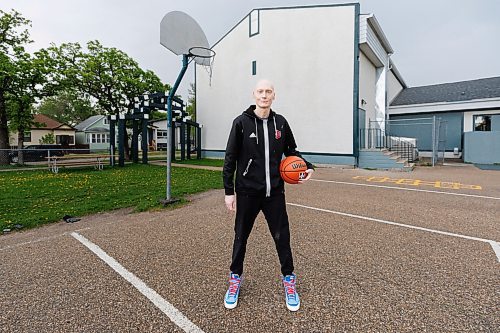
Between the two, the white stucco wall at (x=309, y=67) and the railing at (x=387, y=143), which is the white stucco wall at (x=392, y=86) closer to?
the railing at (x=387, y=143)

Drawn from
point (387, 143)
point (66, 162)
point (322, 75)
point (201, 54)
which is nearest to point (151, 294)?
point (201, 54)

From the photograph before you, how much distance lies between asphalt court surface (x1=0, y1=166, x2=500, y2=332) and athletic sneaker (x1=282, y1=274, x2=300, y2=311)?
77 mm

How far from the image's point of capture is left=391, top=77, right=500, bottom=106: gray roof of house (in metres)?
19.1

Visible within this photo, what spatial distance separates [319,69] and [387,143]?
6123 mm

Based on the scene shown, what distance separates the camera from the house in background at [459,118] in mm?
16156

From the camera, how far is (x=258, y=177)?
93.1 inches

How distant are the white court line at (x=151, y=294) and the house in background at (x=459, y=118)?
18716 millimetres

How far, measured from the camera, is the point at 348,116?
13.7 meters

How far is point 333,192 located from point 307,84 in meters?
8.81

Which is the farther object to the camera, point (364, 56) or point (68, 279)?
point (364, 56)

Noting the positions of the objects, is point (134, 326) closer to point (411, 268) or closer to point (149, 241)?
point (149, 241)

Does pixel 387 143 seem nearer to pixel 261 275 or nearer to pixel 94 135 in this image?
pixel 261 275

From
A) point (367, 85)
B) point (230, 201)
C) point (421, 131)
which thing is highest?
point (367, 85)

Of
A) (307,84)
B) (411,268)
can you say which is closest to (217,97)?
(307,84)
